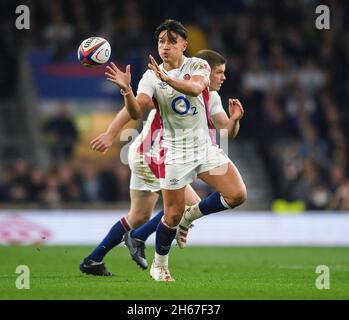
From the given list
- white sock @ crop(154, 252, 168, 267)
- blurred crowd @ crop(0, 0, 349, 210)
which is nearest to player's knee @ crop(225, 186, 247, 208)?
white sock @ crop(154, 252, 168, 267)

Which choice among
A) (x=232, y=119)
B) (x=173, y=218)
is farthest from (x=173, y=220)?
(x=232, y=119)

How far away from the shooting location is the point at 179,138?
10141mm

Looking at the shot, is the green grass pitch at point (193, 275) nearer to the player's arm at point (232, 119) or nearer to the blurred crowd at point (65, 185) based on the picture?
the player's arm at point (232, 119)

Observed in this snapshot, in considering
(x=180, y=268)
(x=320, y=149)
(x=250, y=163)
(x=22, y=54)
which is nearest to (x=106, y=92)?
(x=22, y=54)

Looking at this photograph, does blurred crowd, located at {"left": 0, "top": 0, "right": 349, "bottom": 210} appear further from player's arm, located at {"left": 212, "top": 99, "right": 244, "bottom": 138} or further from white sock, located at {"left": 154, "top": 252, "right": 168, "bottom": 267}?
white sock, located at {"left": 154, "top": 252, "right": 168, "bottom": 267}

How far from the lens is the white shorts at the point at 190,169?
10039mm

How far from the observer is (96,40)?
10383mm

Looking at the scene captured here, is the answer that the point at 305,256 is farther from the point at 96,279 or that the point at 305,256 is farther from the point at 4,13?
the point at 4,13

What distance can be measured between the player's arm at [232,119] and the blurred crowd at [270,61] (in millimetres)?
9084

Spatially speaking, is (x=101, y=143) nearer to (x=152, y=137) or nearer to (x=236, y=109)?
(x=152, y=137)

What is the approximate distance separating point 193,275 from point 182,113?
227 centimetres

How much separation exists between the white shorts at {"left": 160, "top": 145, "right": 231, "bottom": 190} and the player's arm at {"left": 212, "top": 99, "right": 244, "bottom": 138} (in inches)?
19.2

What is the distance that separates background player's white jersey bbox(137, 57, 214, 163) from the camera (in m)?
10.0

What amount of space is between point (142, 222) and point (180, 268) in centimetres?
158
